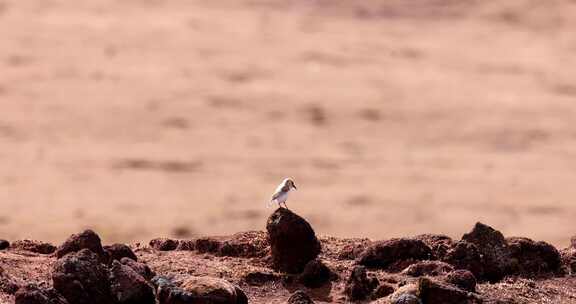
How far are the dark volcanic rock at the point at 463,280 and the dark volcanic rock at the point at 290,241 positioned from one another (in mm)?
803

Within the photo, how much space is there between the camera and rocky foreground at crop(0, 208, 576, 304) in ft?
23.5

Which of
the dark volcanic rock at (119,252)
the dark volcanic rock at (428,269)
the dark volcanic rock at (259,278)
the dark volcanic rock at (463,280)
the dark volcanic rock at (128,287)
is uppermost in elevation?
the dark volcanic rock at (119,252)

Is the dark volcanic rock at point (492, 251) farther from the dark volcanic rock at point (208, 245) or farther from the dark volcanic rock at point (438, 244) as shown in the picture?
the dark volcanic rock at point (208, 245)

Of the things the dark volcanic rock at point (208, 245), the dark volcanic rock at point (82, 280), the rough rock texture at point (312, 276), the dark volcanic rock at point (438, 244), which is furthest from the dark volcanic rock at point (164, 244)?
the dark volcanic rock at point (82, 280)

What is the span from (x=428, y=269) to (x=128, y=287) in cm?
157

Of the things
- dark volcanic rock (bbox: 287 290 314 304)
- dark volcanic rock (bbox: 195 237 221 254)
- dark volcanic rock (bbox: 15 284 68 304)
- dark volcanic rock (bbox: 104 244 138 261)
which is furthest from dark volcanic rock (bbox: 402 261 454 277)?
dark volcanic rock (bbox: 15 284 68 304)

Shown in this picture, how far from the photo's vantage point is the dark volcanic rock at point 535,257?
8.32m

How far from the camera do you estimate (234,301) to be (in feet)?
23.3

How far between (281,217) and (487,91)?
18.9 m

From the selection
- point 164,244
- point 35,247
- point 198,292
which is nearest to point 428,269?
point 198,292

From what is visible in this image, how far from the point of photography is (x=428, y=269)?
7828mm

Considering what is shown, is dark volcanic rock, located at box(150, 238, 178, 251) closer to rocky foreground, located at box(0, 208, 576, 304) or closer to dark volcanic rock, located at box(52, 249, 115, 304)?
rocky foreground, located at box(0, 208, 576, 304)

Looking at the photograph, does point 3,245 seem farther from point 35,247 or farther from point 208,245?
point 208,245

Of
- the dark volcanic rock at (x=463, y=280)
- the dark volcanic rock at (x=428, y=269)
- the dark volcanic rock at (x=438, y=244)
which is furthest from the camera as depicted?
the dark volcanic rock at (x=438, y=244)
